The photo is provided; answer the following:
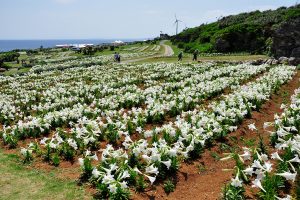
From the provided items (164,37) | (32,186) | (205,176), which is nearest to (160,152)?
(205,176)

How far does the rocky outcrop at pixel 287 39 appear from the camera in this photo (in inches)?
1838

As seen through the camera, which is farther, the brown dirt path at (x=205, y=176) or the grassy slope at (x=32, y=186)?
the grassy slope at (x=32, y=186)

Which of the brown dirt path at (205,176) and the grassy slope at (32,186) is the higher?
the brown dirt path at (205,176)

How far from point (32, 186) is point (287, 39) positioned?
43.9 metres

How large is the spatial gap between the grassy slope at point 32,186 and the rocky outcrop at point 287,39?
137 ft

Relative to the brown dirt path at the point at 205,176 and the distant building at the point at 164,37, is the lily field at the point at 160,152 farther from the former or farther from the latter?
the distant building at the point at 164,37

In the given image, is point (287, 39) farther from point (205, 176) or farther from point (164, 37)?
point (164, 37)

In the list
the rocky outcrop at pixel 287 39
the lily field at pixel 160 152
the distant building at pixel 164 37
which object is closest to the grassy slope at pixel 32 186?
the lily field at pixel 160 152

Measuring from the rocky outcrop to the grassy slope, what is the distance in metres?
41.8

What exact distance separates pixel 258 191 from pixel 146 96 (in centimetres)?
1336

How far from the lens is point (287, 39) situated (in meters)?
47.3

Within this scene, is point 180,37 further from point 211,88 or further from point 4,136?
point 4,136

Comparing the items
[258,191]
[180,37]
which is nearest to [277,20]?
[180,37]

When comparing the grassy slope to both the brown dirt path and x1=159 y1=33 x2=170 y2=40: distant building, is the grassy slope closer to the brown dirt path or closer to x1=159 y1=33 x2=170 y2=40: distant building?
the brown dirt path
